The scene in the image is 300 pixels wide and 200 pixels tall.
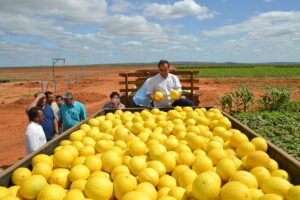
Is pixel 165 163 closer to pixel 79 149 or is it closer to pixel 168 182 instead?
pixel 168 182

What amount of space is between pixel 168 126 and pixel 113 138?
86 cm

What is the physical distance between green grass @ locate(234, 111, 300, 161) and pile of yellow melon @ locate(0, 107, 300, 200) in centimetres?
486

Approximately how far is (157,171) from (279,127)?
867cm

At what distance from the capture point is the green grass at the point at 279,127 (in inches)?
340

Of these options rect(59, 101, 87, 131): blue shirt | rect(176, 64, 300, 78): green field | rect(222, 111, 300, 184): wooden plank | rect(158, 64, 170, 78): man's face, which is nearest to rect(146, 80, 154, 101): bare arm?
rect(158, 64, 170, 78): man's face

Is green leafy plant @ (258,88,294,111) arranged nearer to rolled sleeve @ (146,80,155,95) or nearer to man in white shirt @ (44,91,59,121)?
rolled sleeve @ (146,80,155,95)

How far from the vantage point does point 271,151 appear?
12.0ft

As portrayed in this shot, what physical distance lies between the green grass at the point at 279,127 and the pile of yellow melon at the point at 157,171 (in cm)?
486

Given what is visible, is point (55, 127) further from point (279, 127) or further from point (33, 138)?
point (279, 127)

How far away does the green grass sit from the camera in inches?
340

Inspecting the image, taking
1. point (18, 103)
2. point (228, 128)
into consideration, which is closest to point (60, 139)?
point (228, 128)

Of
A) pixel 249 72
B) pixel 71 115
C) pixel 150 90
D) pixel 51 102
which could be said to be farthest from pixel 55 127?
pixel 249 72

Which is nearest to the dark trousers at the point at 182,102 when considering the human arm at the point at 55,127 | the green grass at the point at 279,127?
the human arm at the point at 55,127

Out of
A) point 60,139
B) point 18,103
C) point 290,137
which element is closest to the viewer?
point 60,139
